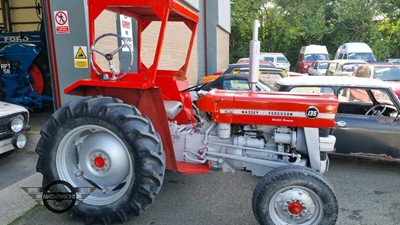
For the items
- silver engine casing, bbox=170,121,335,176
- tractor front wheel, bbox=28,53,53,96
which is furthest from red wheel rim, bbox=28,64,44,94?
silver engine casing, bbox=170,121,335,176

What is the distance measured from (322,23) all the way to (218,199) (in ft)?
79.2

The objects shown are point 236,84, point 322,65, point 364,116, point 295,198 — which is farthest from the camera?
point 322,65

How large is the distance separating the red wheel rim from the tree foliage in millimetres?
19799

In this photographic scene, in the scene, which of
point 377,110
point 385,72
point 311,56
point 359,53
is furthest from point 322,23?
point 377,110

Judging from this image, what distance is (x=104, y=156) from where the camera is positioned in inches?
124

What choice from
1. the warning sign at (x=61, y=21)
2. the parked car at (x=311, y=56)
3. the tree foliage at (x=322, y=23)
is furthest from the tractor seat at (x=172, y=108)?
the tree foliage at (x=322, y=23)

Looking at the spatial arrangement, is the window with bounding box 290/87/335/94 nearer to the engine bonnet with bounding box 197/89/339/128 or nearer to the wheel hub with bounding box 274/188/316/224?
the engine bonnet with bounding box 197/89/339/128

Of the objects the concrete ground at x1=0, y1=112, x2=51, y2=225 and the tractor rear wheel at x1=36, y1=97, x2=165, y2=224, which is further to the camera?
the concrete ground at x1=0, y1=112, x2=51, y2=225

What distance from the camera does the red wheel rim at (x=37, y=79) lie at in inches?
298

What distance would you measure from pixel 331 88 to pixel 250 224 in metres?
2.73

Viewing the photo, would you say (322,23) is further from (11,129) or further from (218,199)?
(11,129)

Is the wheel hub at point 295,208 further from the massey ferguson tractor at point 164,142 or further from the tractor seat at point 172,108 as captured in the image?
the tractor seat at point 172,108

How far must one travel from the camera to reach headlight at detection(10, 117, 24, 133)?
4.49 metres

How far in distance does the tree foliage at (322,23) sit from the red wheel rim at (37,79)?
1980 centimetres
